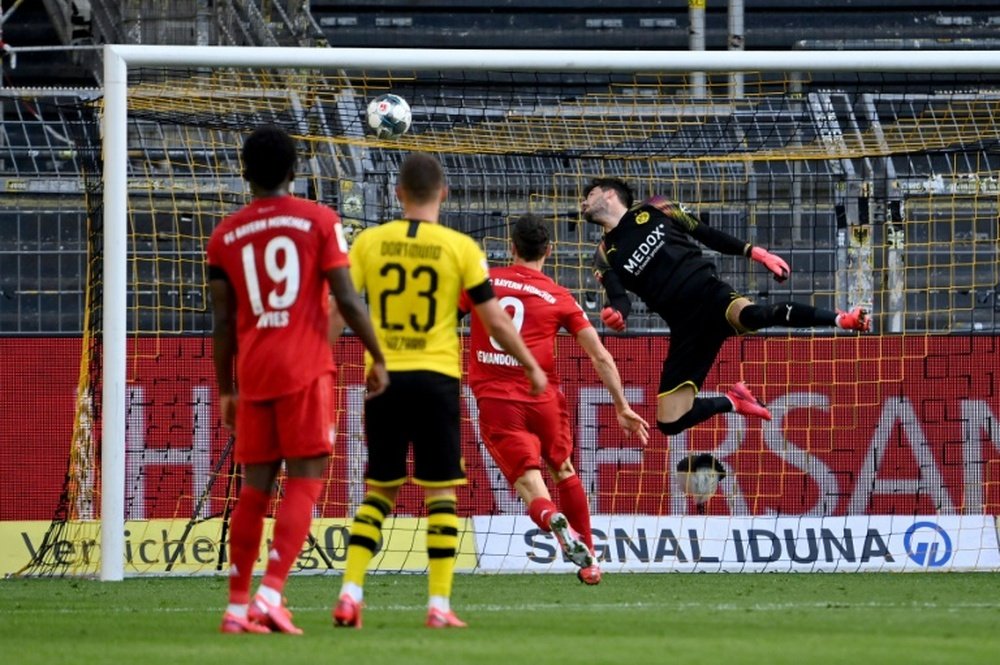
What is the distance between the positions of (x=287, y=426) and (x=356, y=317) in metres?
0.48

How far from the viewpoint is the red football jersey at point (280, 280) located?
21.2 ft

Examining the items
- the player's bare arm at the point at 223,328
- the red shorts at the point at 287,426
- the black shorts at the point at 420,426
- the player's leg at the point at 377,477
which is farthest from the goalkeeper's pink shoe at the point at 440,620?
the player's bare arm at the point at 223,328

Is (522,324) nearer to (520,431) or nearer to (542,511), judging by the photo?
(520,431)

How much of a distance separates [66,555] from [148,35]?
6.47 metres

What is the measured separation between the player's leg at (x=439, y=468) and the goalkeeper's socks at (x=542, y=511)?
2.83 m

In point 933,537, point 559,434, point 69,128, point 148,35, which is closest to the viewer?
point 559,434

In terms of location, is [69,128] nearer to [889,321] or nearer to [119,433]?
[119,433]

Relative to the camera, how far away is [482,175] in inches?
526

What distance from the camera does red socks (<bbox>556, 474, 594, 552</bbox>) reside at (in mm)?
10062

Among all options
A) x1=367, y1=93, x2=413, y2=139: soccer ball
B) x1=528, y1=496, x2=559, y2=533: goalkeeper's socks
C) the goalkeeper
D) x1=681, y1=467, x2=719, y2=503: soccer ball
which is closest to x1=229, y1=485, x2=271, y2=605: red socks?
x1=528, y1=496, x2=559, y2=533: goalkeeper's socks

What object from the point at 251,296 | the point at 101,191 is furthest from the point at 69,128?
the point at 251,296

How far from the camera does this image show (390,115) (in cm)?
1162

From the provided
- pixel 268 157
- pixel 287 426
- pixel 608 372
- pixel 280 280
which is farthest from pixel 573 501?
pixel 268 157

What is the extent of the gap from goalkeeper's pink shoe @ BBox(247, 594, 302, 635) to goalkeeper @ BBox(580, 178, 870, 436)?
4885 mm
